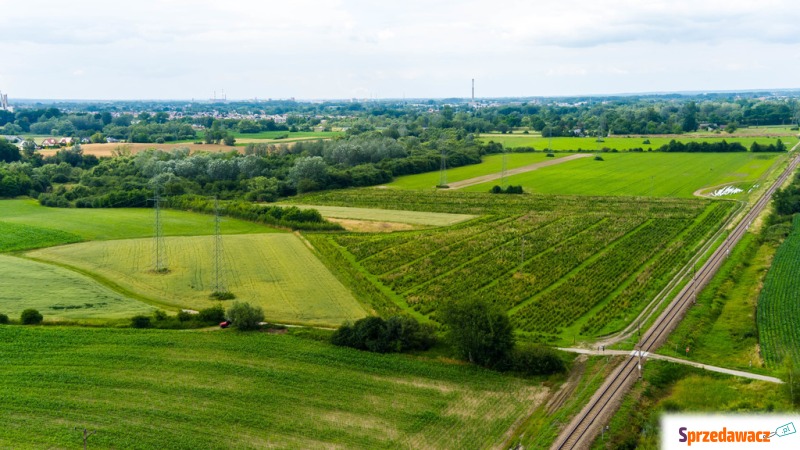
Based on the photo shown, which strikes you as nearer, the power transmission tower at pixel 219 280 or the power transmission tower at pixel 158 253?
the power transmission tower at pixel 219 280

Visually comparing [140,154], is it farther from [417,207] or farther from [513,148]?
[513,148]

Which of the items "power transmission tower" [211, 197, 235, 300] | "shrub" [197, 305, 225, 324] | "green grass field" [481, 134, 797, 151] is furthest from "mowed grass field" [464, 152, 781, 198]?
"shrub" [197, 305, 225, 324]

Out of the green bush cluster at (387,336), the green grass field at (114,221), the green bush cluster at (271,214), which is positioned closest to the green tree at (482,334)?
the green bush cluster at (387,336)

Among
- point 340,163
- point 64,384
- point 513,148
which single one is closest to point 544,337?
point 64,384

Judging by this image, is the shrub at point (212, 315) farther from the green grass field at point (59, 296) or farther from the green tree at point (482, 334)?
the green tree at point (482, 334)

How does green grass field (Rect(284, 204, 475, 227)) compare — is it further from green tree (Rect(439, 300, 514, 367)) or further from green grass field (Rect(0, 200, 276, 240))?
green tree (Rect(439, 300, 514, 367))
